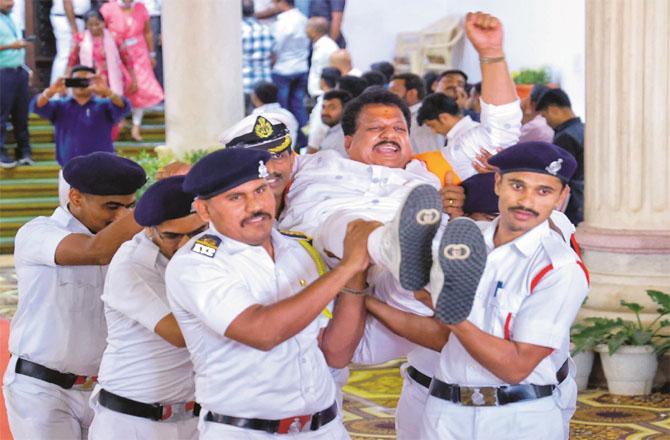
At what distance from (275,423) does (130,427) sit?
88 centimetres

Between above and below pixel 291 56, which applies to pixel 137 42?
above

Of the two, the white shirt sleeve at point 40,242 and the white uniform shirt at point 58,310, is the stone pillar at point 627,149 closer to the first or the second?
the white uniform shirt at point 58,310

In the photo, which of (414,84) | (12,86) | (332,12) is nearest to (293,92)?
(332,12)

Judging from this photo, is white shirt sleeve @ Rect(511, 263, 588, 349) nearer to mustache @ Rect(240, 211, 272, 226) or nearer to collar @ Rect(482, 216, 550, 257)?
collar @ Rect(482, 216, 550, 257)

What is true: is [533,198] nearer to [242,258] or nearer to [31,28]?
[242,258]

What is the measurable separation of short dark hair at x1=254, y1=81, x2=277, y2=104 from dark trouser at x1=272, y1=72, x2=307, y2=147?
1.39m

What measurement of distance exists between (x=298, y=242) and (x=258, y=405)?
0.54 m

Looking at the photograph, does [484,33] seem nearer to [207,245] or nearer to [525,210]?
[525,210]

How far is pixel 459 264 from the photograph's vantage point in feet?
10.9

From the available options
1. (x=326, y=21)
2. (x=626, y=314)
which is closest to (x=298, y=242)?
(x=626, y=314)

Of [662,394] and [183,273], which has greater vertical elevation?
[183,273]

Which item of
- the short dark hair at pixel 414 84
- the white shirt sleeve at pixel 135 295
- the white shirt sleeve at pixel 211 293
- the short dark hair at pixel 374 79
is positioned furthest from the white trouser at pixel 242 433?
the short dark hair at pixel 374 79

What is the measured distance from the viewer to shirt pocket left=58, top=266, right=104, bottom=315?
498 cm

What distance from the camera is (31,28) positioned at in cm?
1588
